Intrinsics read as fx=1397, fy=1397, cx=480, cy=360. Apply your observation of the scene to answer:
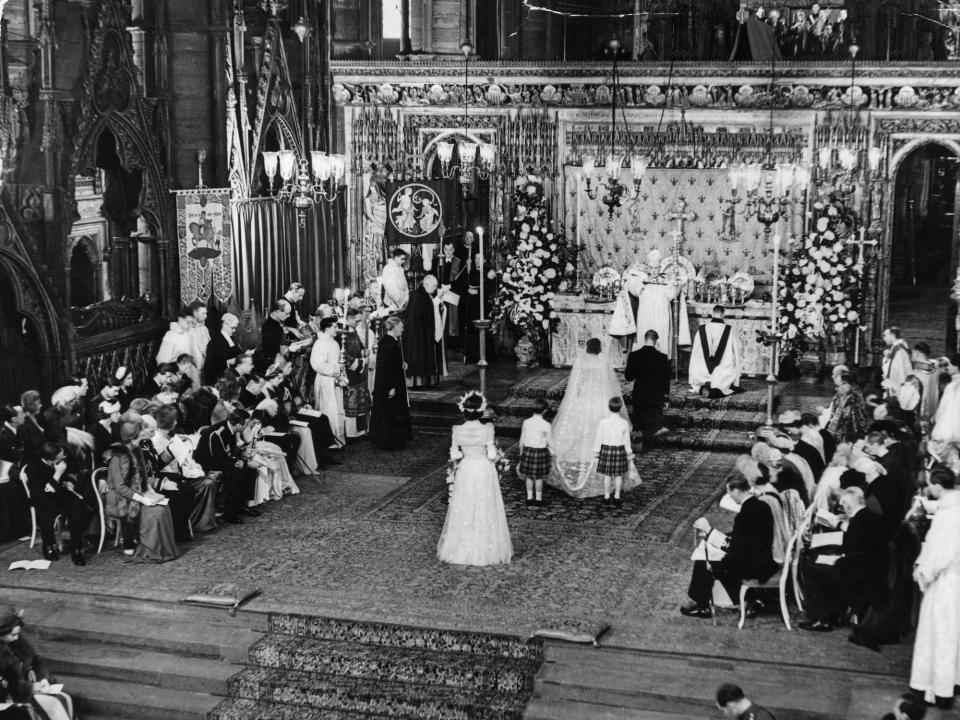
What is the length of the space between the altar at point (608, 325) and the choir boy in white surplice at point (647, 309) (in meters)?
0.18

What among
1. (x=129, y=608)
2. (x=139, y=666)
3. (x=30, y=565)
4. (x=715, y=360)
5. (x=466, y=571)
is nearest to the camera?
(x=139, y=666)

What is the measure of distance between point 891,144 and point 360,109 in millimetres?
7931

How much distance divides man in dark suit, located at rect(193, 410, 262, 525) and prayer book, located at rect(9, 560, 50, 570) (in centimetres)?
176

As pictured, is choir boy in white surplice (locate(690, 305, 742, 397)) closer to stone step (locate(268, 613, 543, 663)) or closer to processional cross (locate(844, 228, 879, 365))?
processional cross (locate(844, 228, 879, 365))

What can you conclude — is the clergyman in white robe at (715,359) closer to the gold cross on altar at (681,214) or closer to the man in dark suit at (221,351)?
the gold cross on altar at (681,214)

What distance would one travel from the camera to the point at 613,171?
61.7 ft

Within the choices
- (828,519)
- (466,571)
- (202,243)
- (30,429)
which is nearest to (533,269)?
(202,243)

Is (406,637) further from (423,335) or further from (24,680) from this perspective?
(423,335)

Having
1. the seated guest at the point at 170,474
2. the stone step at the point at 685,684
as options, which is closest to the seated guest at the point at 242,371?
the seated guest at the point at 170,474

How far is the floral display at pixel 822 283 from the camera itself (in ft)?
62.7

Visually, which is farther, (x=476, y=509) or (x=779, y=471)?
(x=476, y=509)

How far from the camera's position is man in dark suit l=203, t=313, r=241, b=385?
16359 millimetres

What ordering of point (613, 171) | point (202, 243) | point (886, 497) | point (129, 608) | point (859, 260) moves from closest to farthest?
point (886, 497) → point (129, 608) → point (202, 243) → point (613, 171) → point (859, 260)

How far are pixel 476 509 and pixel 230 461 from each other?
9.05 feet
